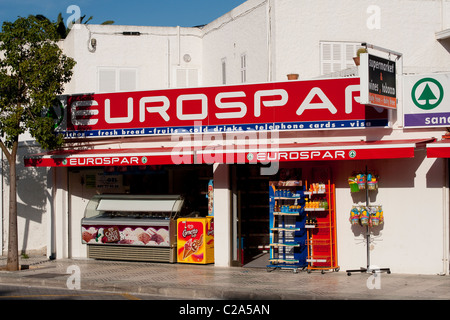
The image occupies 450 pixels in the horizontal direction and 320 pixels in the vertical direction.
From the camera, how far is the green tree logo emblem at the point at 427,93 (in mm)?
15078

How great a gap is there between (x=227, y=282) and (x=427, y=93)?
6133mm

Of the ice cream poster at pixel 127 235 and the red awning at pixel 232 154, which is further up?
the red awning at pixel 232 154

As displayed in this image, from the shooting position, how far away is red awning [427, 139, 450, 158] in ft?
46.3

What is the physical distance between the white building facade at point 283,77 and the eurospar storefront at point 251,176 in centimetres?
4

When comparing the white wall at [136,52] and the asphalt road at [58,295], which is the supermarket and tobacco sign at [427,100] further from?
the white wall at [136,52]

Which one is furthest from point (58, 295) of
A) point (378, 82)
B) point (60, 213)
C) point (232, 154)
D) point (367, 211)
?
point (378, 82)

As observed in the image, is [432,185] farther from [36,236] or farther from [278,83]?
[36,236]

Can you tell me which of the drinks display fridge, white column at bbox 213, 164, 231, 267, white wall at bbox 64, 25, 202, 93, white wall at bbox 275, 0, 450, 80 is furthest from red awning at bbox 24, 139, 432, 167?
white wall at bbox 64, 25, 202, 93

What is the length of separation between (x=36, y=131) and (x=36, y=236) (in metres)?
5.22

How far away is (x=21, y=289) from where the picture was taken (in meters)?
14.5

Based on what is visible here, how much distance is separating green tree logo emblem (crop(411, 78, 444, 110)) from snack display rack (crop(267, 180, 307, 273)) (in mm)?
3267

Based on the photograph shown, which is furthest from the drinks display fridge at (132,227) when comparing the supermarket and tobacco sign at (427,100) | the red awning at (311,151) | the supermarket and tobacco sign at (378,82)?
the supermarket and tobacco sign at (427,100)

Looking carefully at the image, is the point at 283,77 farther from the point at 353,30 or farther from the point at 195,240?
the point at 195,240

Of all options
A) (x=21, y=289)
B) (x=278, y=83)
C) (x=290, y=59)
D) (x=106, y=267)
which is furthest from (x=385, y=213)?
(x=21, y=289)
